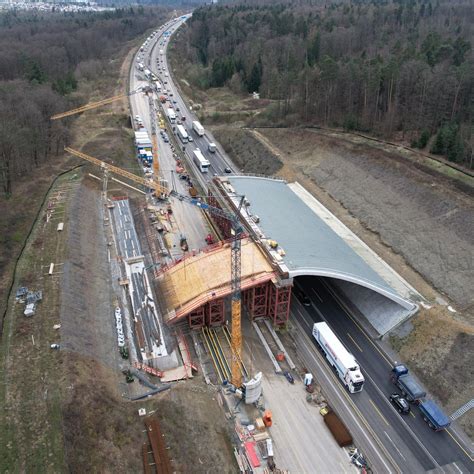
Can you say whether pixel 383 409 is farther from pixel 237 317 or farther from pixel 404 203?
pixel 404 203

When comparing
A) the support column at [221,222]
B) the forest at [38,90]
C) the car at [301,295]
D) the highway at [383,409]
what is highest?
the forest at [38,90]

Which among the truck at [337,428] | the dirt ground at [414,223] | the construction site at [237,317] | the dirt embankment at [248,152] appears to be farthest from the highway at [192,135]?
the truck at [337,428]

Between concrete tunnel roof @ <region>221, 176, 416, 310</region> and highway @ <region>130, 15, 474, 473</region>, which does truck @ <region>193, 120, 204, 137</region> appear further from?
highway @ <region>130, 15, 474, 473</region>

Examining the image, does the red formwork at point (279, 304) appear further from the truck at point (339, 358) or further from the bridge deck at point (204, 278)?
the truck at point (339, 358)

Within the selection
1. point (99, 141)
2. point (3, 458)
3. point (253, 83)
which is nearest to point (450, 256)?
point (3, 458)

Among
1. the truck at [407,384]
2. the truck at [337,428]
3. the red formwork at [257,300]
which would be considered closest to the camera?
the truck at [337,428]

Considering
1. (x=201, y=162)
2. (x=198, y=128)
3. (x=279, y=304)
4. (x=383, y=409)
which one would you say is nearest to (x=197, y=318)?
(x=279, y=304)

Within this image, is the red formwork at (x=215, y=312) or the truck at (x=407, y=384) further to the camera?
the red formwork at (x=215, y=312)
